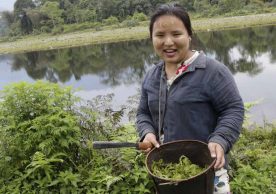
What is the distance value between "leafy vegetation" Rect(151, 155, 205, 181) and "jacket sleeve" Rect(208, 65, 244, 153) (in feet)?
0.62

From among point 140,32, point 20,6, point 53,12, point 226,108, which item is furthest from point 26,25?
point 226,108

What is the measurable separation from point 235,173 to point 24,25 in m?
92.3

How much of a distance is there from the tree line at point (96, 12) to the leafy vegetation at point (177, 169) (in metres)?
58.5

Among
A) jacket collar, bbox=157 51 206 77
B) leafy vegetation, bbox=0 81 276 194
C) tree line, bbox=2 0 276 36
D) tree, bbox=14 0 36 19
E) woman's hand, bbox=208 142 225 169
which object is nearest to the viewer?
woman's hand, bbox=208 142 225 169

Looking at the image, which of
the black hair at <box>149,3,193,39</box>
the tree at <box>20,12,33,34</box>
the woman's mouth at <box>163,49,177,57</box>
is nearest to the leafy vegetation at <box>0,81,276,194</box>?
the woman's mouth at <box>163,49,177,57</box>

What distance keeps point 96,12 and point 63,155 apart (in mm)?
84251

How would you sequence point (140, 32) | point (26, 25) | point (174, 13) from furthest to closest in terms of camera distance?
point (26, 25)
point (140, 32)
point (174, 13)

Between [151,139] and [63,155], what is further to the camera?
[63,155]

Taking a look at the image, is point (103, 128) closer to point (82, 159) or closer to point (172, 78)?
point (82, 159)

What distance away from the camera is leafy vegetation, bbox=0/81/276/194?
13.9 ft

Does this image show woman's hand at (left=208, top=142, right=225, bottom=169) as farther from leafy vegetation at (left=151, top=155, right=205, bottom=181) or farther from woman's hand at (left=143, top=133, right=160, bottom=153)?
woman's hand at (left=143, top=133, right=160, bottom=153)

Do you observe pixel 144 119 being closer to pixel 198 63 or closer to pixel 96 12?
pixel 198 63

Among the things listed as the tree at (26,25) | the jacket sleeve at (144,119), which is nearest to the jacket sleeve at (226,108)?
the jacket sleeve at (144,119)

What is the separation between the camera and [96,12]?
3388 inches
